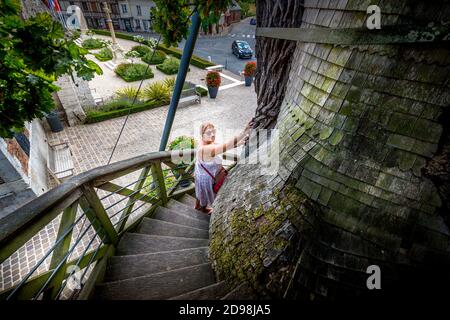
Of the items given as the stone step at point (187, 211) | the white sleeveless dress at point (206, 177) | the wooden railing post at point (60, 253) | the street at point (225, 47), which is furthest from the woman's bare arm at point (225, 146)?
the street at point (225, 47)

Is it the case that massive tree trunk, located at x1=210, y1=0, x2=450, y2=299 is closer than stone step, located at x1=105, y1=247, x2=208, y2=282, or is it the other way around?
massive tree trunk, located at x1=210, y1=0, x2=450, y2=299

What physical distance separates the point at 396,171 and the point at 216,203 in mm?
1681

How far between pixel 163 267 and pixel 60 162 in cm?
739

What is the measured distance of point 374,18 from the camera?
4.38 feet

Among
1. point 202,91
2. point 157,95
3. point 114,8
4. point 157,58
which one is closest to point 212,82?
point 202,91

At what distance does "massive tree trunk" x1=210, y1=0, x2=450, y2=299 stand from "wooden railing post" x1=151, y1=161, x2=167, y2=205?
187cm

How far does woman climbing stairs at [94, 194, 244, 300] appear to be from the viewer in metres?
2.11

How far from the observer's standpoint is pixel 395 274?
140 centimetres

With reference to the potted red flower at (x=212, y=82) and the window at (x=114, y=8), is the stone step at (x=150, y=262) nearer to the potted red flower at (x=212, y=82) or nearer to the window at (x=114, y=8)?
the potted red flower at (x=212, y=82)

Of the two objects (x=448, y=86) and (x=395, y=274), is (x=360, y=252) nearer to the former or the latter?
(x=395, y=274)

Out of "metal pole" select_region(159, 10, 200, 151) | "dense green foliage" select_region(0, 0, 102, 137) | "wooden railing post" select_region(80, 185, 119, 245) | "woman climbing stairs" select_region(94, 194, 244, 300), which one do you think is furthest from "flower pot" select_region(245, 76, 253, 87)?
"wooden railing post" select_region(80, 185, 119, 245)

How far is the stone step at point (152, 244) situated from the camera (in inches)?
111

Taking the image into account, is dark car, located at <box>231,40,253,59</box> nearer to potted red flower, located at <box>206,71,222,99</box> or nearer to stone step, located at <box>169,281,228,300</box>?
potted red flower, located at <box>206,71,222,99</box>
